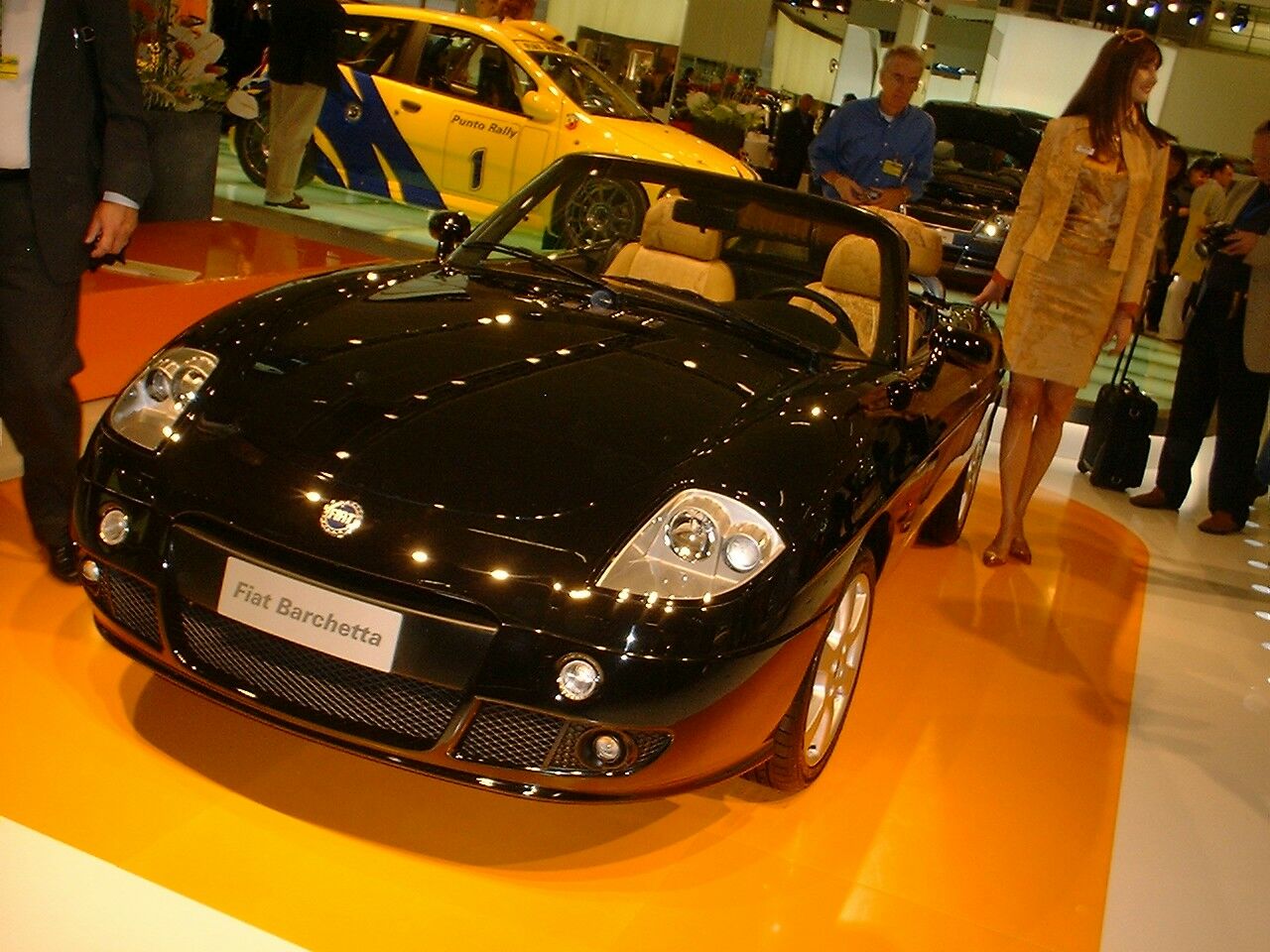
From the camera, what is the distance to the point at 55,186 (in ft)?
9.21

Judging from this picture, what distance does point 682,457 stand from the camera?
7.62ft

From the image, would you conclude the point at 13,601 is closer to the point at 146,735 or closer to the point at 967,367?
the point at 146,735

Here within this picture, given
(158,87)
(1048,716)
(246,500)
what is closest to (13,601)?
(246,500)

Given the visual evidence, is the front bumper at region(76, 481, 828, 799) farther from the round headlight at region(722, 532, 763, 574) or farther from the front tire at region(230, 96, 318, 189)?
the front tire at region(230, 96, 318, 189)

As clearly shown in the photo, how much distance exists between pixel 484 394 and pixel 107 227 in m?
1.02

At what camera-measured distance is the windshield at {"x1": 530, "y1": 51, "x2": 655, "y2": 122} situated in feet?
26.4

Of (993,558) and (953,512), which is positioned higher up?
(953,512)

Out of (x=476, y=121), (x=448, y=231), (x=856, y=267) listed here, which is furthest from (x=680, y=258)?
(x=476, y=121)

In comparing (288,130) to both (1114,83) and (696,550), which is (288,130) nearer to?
(1114,83)

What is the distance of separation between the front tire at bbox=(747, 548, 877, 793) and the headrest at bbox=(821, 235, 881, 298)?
3.08 feet

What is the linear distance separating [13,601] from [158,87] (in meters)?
3.57

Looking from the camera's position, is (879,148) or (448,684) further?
(879,148)

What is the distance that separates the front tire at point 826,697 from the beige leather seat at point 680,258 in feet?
3.18

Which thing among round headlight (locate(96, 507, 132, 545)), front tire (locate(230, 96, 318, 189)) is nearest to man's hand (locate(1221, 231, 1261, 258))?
round headlight (locate(96, 507, 132, 545))
